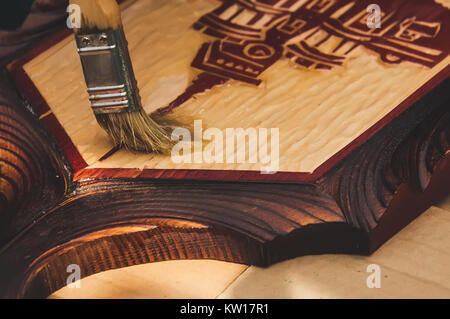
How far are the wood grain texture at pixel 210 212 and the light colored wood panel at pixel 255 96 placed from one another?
9 centimetres

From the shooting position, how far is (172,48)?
2.08 m

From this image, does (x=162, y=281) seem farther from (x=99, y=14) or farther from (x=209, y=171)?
(x=99, y=14)

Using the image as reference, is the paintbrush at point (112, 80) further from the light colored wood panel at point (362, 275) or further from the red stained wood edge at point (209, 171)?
the light colored wood panel at point (362, 275)

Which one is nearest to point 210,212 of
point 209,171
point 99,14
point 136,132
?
point 209,171

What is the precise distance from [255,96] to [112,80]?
1.52 ft

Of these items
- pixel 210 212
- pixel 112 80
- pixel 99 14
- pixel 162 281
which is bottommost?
pixel 162 281

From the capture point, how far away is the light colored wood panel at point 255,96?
162 cm

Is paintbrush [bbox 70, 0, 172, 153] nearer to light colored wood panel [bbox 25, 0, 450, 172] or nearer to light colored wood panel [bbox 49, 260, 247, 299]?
light colored wood panel [bbox 25, 0, 450, 172]

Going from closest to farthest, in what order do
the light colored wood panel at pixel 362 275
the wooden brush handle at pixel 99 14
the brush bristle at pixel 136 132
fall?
the light colored wood panel at pixel 362 275 < the wooden brush handle at pixel 99 14 < the brush bristle at pixel 136 132

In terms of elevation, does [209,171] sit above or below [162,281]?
above

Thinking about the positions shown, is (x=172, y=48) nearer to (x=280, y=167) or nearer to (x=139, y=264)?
(x=280, y=167)

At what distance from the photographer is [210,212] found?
1426 millimetres

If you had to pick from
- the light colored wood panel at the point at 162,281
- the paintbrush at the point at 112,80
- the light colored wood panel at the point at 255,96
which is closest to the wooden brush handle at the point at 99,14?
the paintbrush at the point at 112,80

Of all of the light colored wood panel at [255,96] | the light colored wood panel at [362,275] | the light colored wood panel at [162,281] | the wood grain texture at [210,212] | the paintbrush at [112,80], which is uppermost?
the paintbrush at [112,80]
